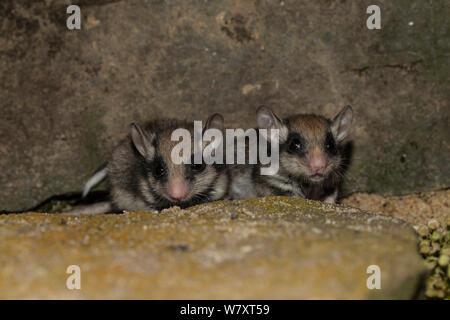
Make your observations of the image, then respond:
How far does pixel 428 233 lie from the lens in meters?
4.29

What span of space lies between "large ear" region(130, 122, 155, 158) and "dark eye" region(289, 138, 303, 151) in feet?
5.34

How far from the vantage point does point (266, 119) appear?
5.90 meters

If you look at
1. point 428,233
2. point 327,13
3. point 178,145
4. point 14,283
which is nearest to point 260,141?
point 178,145

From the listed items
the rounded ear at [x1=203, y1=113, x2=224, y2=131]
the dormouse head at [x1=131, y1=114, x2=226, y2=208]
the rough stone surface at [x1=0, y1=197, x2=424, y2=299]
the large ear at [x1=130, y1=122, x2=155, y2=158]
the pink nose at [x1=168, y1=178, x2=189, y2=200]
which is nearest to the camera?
the rough stone surface at [x1=0, y1=197, x2=424, y2=299]

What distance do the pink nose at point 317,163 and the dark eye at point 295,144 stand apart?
25cm

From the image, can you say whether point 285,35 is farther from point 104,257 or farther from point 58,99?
point 104,257

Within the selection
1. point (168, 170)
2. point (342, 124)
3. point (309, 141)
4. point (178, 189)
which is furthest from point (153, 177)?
point (342, 124)

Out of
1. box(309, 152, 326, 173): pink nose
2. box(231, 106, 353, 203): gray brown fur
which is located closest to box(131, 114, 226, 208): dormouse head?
box(231, 106, 353, 203): gray brown fur

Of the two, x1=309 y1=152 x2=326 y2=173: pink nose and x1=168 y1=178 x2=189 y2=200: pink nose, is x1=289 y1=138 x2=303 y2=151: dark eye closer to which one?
x1=309 y1=152 x2=326 y2=173: pink nose

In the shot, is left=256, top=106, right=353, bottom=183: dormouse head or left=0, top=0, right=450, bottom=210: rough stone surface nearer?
left=256, top=106, right=353, bottom=183: dormouse head

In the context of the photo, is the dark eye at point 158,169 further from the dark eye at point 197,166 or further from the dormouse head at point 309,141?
the dormouse head at point 309,141

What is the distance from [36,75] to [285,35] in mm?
3061

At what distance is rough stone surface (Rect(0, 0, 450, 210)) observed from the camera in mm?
5941

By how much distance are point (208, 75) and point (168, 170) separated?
1399 millimetres
